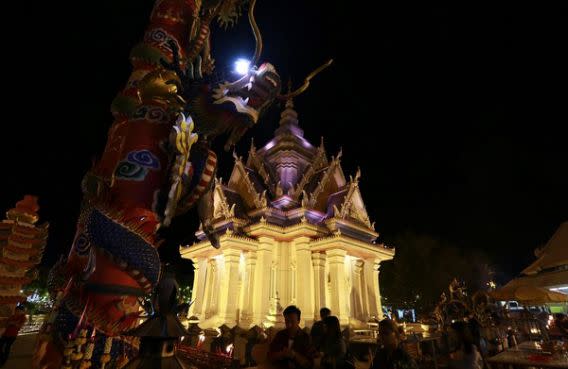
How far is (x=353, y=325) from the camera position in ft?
53.5

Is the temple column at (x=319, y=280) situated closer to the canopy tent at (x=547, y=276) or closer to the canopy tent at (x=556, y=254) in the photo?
the canopy tent at (x=547, y=276)

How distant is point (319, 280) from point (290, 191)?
5777mm

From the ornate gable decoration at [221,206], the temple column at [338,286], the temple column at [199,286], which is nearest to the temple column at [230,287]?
the ornate gable decoration at [221,206]

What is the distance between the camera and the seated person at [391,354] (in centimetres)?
315

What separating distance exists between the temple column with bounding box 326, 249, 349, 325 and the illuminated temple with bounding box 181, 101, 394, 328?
0.05m

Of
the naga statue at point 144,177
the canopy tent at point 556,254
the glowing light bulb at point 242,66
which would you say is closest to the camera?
the naga statue at point 144,177

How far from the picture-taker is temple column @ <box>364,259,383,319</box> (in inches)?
761

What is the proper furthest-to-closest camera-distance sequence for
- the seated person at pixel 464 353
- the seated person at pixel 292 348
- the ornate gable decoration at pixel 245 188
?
the ornate gable decoration at pixel 245 188 < the seated person at pixel 464 353 < the seated person at pixel 292 348

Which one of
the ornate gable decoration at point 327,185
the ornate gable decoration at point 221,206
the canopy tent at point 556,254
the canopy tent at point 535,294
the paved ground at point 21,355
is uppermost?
the ornate gable decoration at point 327,185

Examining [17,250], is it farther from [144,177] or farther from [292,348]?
[292,348]

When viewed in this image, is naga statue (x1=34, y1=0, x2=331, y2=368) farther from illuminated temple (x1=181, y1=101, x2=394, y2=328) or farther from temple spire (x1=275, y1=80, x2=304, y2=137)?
temple spire (x1=275, y1=80, x2=304, y2=137)

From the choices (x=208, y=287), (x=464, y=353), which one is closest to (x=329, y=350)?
(x=464, y=353)

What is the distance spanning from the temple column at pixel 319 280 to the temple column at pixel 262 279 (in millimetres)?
2539

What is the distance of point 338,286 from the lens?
16875 millimetres
